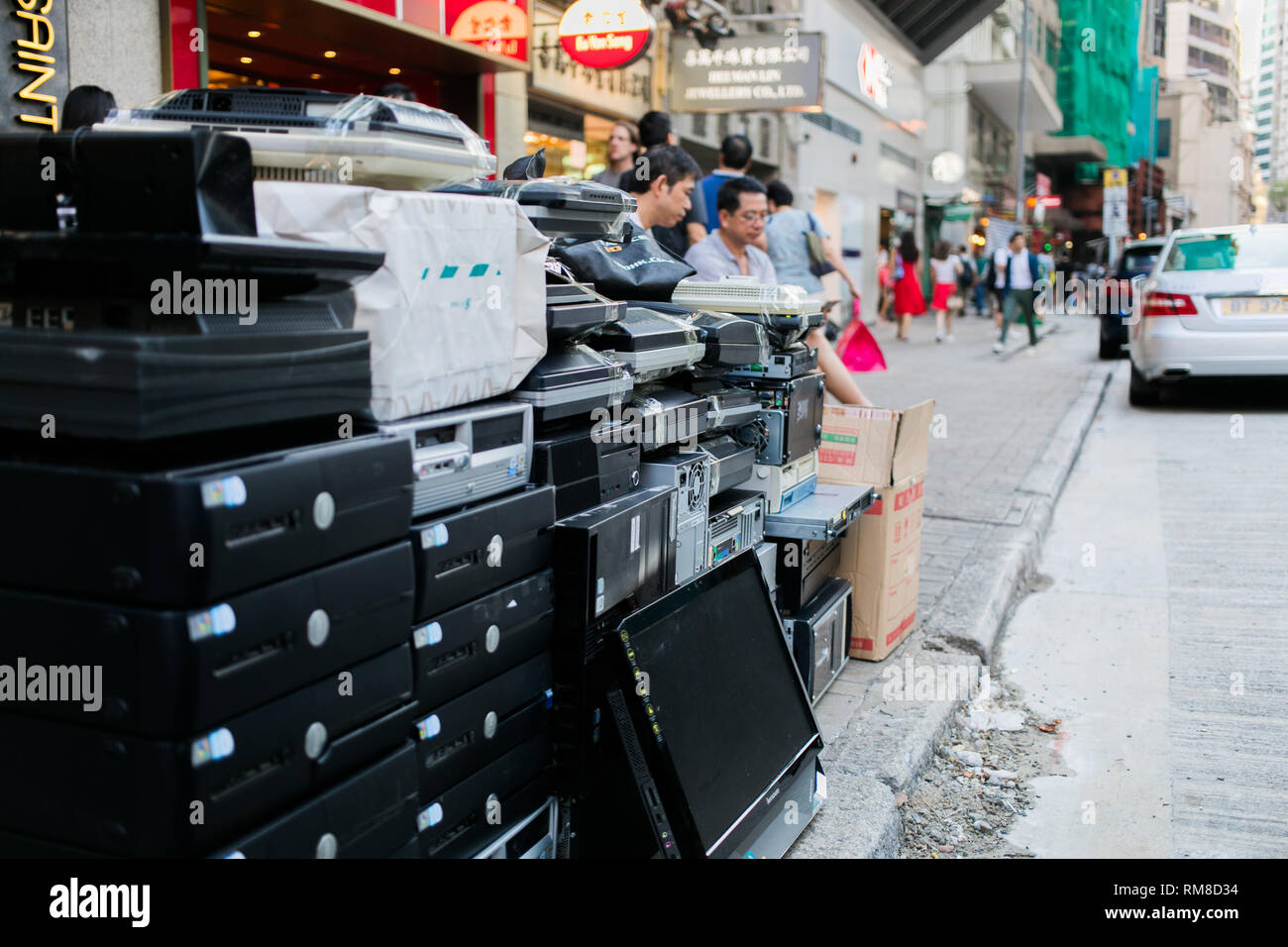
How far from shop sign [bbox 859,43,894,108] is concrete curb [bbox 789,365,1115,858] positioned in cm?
2005

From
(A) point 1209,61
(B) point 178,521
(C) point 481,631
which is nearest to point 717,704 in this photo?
(C) point 481,631

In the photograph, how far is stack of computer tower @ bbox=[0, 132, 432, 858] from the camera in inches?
67.4

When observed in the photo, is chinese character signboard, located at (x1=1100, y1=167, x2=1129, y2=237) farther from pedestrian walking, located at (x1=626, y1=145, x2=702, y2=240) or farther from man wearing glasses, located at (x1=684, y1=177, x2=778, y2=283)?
pedestrian walking, located at (x1=626, y1=145, x2=702, y2=240)

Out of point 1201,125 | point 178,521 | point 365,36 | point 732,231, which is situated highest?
point 1201,125

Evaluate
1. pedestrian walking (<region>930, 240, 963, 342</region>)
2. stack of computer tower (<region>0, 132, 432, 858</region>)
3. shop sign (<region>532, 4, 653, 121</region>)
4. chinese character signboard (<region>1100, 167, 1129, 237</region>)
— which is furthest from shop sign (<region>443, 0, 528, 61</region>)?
chinese character signboard (<region>1100, 167, 1129, 237</region>)

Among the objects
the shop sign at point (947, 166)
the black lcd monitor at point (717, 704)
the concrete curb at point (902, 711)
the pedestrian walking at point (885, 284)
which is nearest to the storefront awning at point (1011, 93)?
the shop sign at point (947, 166)

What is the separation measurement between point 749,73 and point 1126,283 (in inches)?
239

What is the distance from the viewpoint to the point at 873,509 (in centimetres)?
486

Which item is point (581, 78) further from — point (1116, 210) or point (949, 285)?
point (1116, 210)

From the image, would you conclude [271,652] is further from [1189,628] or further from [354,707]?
[1189,628]

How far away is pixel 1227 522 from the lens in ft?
23.1

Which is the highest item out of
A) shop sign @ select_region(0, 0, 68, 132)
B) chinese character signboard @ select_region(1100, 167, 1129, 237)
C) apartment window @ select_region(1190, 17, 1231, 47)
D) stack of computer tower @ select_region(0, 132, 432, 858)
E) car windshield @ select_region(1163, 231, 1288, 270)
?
apartment window @ select_region(1190, 17, 1231, 47)

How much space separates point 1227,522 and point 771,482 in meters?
4.20

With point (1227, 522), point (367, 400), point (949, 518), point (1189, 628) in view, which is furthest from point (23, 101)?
point (1227, 522)
